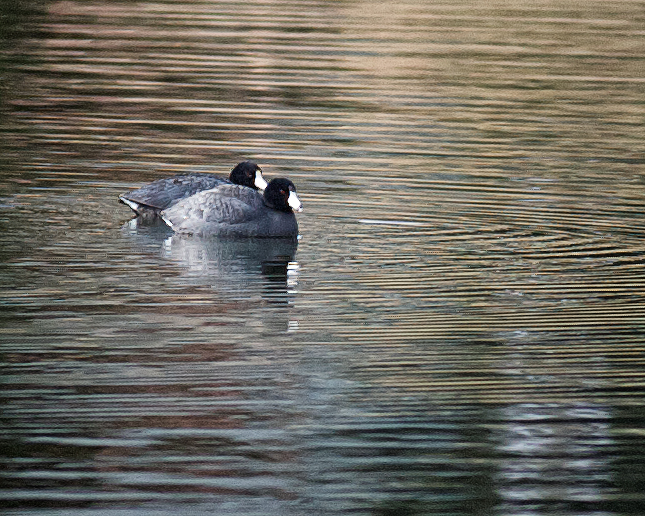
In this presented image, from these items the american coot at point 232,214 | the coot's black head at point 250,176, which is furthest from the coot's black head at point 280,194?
the coot's black head at point 250,176

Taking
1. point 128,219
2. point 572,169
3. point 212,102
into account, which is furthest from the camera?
point 212,102

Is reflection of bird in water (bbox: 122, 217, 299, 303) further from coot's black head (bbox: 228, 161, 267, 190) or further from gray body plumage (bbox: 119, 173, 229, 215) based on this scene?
coot's black head (bbox: 228, 161, 267, 190)

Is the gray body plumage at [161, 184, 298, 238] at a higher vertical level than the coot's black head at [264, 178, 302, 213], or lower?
lower

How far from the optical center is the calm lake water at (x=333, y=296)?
6.91 metres

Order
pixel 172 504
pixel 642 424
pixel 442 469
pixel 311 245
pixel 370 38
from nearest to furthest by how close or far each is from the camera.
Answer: pixel 172 504 → pixel 442 469 → pixel 642 424 → pixel 311 245 → pixel 370 38

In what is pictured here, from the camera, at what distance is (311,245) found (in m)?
12.3

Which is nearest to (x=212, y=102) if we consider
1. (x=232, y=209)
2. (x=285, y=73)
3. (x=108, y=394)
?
(x=285, y=73)

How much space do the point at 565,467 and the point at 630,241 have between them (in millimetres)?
5605

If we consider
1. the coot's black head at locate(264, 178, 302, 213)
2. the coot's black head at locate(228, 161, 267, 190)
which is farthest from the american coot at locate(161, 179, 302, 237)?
the coot's black head at locate(228, 161, 267, 190)

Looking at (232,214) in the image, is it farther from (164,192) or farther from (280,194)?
(164,192)

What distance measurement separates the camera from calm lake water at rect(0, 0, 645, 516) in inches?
272

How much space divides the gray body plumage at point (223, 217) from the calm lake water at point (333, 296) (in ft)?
0.70

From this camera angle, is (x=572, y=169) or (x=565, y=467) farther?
(x=572, y=169)

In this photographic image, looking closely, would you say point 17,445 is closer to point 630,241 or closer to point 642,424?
point 642,424
